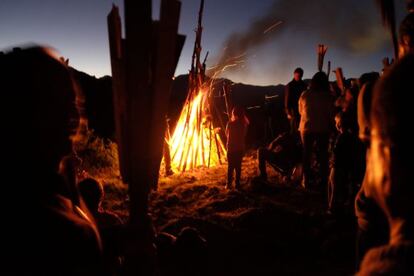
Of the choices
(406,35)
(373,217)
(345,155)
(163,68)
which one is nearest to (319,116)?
(345,155)

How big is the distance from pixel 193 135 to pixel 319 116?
15.7 feet

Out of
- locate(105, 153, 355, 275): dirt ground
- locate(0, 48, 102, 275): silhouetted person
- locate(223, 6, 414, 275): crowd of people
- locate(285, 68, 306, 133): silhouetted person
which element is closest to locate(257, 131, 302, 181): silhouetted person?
locate(105, 153, 355, 275): dirt ground

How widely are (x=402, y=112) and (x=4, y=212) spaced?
3.81 ft

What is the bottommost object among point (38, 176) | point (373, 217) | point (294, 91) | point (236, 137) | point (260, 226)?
point (260, 226)

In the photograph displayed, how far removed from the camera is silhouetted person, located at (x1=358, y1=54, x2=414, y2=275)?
0.87 metres

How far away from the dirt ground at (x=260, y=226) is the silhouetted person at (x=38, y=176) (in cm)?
408

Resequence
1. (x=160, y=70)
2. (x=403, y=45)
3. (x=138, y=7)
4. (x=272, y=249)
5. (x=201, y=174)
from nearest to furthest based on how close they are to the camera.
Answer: (x=138, y=7) → (x=160, y=70) → (x=403, y=45) → (x=272, y=249) → (x=201, y=174)

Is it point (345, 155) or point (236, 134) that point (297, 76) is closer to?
point (236, 134)

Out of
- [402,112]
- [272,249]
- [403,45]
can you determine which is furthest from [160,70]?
[272,249]

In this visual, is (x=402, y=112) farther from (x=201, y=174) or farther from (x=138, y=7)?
(x=201, y=174)

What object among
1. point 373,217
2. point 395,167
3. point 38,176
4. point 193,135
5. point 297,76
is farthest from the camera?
point 193,135

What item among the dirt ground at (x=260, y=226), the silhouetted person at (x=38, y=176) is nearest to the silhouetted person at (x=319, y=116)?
the dirt ground at (x=260, y=226)

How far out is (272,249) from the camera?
5773mm

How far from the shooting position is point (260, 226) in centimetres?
639
